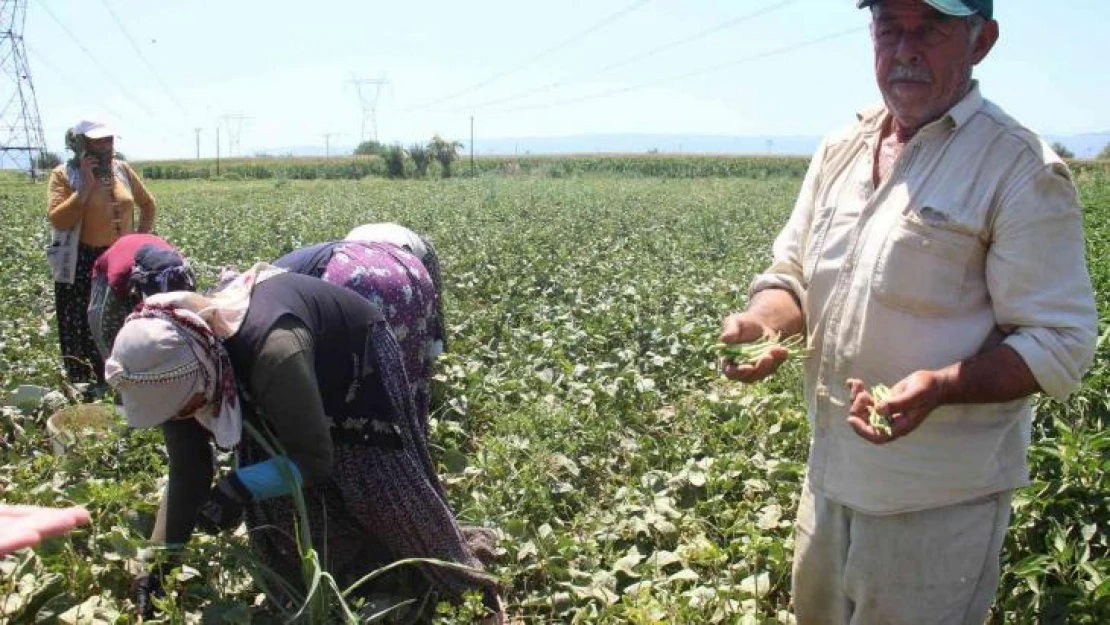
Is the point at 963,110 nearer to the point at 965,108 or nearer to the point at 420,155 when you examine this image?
the point at 965,108

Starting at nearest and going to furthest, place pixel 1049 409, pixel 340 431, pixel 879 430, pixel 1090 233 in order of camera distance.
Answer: pixel 879 430, pixel 340 431, pixel 1049 409, pixel 1090 233

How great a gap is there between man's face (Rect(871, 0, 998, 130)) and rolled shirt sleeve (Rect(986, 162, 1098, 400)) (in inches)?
9.1

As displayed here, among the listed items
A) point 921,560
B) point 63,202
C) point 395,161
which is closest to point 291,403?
point 921,560

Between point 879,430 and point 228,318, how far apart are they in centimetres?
165

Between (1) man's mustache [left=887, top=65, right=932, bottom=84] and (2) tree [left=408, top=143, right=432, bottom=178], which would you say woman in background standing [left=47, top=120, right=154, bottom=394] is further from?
(2) tree [left=408, top=143, right=432, bottom=178]

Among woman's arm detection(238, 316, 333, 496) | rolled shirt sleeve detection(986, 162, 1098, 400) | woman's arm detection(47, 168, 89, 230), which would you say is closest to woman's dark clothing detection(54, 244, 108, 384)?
woman's arm detection(47, 168, 89, 230)

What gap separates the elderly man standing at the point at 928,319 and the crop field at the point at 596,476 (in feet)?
1.79

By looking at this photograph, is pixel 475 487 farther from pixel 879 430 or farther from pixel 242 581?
pixel 879 430

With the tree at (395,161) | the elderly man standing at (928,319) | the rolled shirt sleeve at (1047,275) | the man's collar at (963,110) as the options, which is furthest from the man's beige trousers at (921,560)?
the tree at (395,161)

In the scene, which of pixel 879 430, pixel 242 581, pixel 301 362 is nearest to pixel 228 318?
pixel 301 362

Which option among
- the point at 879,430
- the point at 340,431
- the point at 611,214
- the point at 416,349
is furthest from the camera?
the point at 611,214

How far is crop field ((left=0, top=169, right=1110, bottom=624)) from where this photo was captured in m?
2.36

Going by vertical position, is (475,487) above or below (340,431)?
below

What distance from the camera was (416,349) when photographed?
3.64 meters
